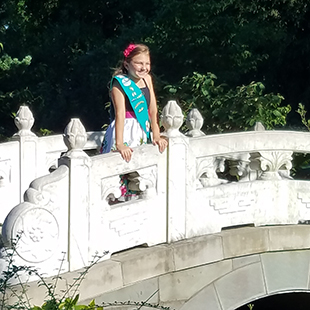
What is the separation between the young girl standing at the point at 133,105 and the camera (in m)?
4.92

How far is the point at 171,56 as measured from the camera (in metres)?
16.1

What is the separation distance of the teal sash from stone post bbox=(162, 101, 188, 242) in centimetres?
19

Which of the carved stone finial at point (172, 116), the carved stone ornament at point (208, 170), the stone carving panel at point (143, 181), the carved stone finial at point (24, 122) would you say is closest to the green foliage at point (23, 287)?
the stone carving panel at point (143, 181)

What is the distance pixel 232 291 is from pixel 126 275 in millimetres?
1032

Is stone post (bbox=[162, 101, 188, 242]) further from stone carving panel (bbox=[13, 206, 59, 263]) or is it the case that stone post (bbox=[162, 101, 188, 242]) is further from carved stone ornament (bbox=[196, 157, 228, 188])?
stone carving panel (bbox=[13, 206, 59, 263])

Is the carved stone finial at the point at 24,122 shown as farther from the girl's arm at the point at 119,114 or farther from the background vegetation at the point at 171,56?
the background vegetation at the point at 171,56

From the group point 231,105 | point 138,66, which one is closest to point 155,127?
point 138,66

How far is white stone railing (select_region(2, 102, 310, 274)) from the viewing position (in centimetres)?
419

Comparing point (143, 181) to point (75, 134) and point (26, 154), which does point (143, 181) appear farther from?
point (26, 154)

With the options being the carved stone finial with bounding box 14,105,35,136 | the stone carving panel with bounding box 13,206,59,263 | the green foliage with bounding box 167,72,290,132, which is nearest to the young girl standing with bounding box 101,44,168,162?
the stone carving panel with bounding box 13,206,59,263

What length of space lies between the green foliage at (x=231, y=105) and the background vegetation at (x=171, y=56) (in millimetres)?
13

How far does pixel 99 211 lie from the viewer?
454cm

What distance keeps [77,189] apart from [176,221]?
98cm

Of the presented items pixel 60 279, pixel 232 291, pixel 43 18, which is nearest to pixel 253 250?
pixel 232 291
